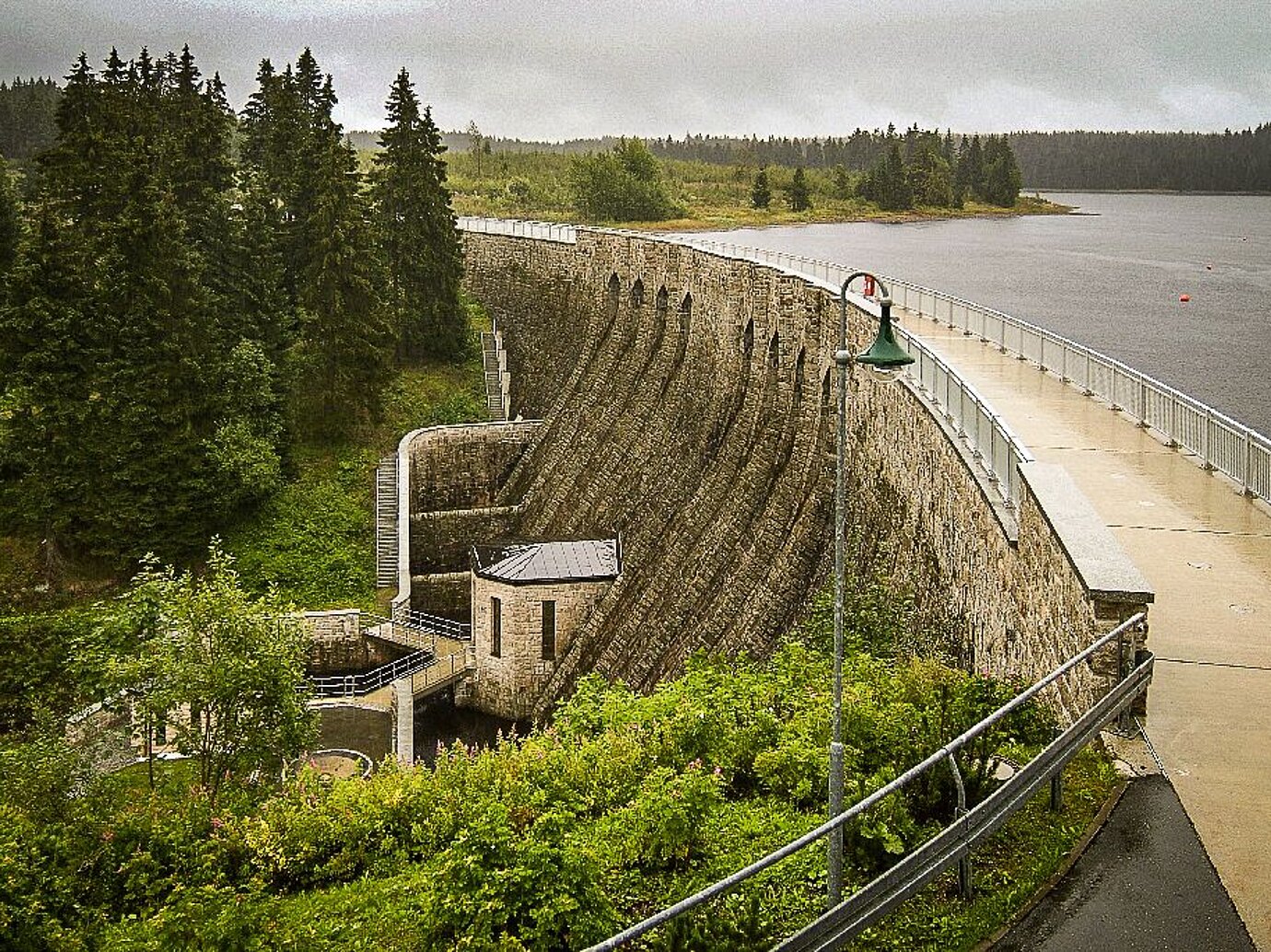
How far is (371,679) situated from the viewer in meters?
33.5

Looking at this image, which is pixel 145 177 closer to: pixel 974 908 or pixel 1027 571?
pixel 1027 571

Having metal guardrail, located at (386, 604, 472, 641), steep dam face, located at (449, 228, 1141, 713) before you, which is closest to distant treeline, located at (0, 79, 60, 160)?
steep dam face, located at (449, 228, 1141, 713)

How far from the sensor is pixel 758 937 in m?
8.59

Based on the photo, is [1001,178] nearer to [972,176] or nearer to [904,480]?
[972,176]

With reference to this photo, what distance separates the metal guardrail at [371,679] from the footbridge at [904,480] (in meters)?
3.66

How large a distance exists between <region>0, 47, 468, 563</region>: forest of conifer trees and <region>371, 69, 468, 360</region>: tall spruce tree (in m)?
0.07

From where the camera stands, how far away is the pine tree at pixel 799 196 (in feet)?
385

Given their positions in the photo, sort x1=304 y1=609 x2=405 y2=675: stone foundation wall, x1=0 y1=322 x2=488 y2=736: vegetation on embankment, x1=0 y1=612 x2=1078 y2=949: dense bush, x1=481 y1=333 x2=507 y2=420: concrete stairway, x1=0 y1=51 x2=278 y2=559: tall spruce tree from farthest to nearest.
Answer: x1=481 y1=333 x2=507 y2=420: concrete stairway → x1=0 y1=51 x2=278 y2=559: tall spruce tree → x1=304 y1=609 x2=405 y2=675: stone foundation wall → x1=0 y1=322 x2=488 y2=736: vegetation on embankment → x1=0 y1=612 x2=1078 y2=949: dense bush

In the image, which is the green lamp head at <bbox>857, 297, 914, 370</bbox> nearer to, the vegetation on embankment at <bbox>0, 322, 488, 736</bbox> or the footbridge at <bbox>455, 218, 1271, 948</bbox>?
the footbridge at <bbox>455, 218, 1271, 948</bbox>

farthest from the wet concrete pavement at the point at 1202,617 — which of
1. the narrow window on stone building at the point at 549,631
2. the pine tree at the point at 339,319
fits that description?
the pine tree at the point at 339,319

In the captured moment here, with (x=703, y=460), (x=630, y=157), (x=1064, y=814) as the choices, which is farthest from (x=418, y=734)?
(x=630, y=157)

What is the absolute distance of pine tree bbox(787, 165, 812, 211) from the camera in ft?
385

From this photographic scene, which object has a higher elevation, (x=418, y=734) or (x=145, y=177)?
(x=145, y=177)

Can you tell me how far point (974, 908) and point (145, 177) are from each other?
3701 cm
